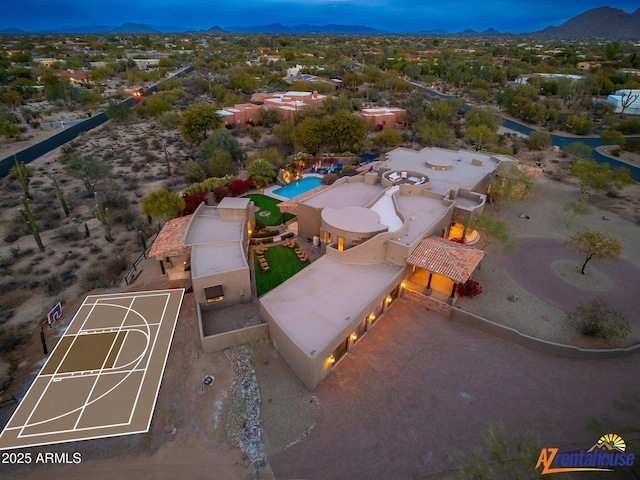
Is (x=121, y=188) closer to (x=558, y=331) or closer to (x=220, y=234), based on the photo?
(x=220, y=234)

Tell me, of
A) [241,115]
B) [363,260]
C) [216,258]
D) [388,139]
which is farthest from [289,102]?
[363,260]

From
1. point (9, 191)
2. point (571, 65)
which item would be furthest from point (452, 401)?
point (571, 65)

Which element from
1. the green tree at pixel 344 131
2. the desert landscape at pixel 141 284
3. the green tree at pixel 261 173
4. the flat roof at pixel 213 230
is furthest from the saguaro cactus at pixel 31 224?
the green tree at pixel 344 131

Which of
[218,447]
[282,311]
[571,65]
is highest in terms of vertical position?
[571,65]

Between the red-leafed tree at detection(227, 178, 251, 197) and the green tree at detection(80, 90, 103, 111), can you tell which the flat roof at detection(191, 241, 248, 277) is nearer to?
the red-leafed tree at detection(227, 178, 251, 197)

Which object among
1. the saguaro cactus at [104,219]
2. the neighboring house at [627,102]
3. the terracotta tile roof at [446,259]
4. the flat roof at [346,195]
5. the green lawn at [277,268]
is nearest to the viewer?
the terracotta tile roof at [446,259]

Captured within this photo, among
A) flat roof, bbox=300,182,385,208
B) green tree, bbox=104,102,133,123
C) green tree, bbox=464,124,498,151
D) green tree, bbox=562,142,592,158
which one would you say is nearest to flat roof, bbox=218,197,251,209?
flat roof, bbox=300,182,385,208

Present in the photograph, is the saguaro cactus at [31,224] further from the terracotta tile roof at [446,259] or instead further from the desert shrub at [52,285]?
the terracotta tile roof at [446,259]

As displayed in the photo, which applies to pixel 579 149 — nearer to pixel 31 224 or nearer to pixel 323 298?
pixel 323 298
